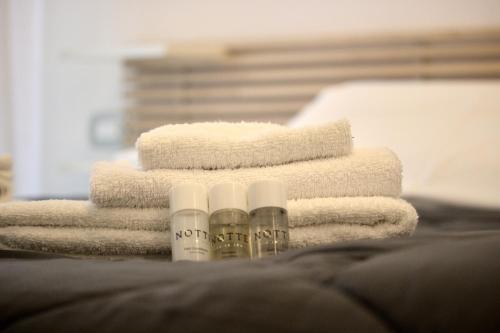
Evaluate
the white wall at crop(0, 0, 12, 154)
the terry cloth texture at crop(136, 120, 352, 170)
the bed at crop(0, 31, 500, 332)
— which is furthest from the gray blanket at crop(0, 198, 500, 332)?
the white wall at crop(0, 0, 12, 154)

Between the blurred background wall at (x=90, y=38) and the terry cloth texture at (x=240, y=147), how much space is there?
5.43 feet

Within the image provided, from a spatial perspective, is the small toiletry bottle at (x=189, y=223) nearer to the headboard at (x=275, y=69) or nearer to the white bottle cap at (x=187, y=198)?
the white bottle cap at (x=187, y=198)

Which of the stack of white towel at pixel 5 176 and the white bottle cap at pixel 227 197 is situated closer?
the white bottle cap at pixel 227 197

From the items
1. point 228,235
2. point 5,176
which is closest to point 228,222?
point 228,235

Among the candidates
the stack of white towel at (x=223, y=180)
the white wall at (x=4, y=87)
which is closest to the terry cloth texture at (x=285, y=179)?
the stack of white towel at (x=223, y=180)

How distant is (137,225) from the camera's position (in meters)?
0.82

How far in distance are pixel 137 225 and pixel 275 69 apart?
1748 mm

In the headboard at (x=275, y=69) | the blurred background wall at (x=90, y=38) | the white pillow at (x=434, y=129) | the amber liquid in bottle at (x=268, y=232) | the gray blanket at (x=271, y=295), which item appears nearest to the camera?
the gray blanket at (x=271, y=295)

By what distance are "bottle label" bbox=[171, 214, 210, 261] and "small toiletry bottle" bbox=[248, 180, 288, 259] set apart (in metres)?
0.06

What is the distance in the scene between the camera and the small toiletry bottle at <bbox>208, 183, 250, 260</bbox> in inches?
29.9

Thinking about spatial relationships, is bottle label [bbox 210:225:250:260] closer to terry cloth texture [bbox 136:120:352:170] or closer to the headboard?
terry cloth texture [bbox 136:120:352:170]

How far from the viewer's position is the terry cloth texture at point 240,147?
0.84 m

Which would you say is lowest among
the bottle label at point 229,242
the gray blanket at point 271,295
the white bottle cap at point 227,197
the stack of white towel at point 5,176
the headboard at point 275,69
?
the gray blanket at point 271,295

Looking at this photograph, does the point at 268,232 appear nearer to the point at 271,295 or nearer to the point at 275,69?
the point at 271,295
